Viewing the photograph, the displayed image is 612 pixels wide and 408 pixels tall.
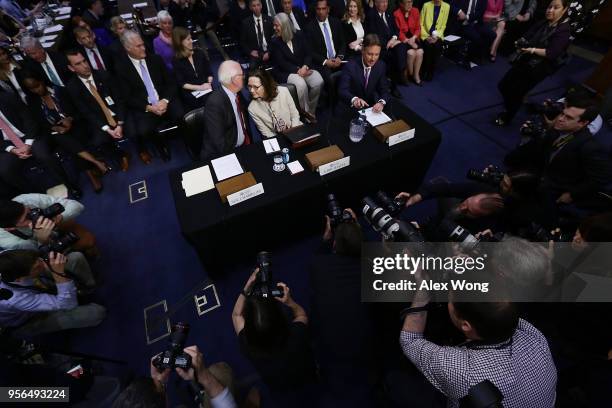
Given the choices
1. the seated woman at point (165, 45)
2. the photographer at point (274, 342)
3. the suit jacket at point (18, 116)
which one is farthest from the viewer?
the seated woman at point (165, 45)

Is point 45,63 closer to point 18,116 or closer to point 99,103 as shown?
point 18,116

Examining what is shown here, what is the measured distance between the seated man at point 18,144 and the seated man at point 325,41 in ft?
11.9

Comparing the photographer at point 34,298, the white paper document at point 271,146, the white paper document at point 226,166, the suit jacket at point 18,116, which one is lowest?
the photographer at point 34,298

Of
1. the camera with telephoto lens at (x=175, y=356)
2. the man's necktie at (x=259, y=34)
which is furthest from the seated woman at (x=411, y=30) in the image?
the camera with telephoto lens at (x=175, y=356)

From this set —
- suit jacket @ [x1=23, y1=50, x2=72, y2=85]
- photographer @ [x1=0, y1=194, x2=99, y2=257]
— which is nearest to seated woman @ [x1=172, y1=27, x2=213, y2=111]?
suit jacket @ [x1=23, y1=50, x2=72, y2=85]

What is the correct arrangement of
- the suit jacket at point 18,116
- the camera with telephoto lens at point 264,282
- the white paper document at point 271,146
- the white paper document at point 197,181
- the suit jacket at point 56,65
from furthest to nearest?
the suit jacket at point 56,65 → the suit jacket at point 18,116 → the white paper document at point 271,146 → the white paper document at point 197,181 → the camera with telephoto lens at point 264,282

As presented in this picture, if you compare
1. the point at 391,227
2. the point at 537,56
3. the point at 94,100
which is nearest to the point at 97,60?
the point at 94,100

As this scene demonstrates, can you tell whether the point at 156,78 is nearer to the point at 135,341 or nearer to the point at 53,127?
the point at 53,127

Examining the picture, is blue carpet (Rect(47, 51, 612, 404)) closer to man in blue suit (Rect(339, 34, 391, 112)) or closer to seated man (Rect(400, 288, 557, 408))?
man in blue suit (Rect(339, 34, 391, 112))

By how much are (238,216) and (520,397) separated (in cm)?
187

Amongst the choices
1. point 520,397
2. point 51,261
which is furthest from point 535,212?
point 51,261

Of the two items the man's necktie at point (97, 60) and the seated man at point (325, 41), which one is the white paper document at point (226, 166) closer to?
the seated man at point (325, 41)

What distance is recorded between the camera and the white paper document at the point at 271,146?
104 inches

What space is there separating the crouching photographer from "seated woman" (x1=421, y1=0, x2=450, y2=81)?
4.96m
